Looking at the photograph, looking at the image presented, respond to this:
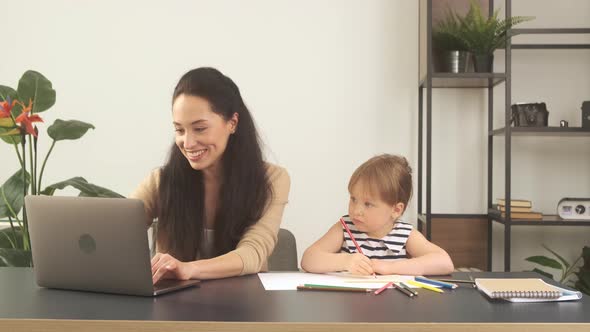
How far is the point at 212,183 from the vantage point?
209 cm

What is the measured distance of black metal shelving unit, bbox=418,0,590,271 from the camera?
10.5 ft

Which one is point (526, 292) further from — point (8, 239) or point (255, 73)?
point (255, 73)

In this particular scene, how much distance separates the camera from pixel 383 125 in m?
3.55

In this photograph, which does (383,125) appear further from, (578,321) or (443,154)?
(578,321)

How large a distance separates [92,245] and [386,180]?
2.68 ft

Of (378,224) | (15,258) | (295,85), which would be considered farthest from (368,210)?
(295,85)

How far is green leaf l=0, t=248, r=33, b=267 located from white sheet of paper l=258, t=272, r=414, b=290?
3.39ft

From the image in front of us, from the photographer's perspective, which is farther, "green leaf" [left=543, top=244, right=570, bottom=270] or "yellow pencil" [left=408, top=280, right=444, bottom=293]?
"green leaf" [left=543, top=244, right=570, bottom=270]

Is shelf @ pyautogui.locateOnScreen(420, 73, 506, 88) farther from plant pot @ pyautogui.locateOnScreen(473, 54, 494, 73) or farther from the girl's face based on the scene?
the girl's face

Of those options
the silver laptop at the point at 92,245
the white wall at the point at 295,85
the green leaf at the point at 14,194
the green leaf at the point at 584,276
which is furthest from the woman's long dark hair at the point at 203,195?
the green leaf at the point at 584,276

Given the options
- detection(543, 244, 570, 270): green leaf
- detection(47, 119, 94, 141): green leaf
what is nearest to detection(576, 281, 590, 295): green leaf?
detection(543, 244, 570, 270): green leaf

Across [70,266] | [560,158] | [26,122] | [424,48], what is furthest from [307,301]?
[560,158]

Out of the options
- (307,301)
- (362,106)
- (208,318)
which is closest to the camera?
(208,318)

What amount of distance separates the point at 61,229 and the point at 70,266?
0.25 ft
